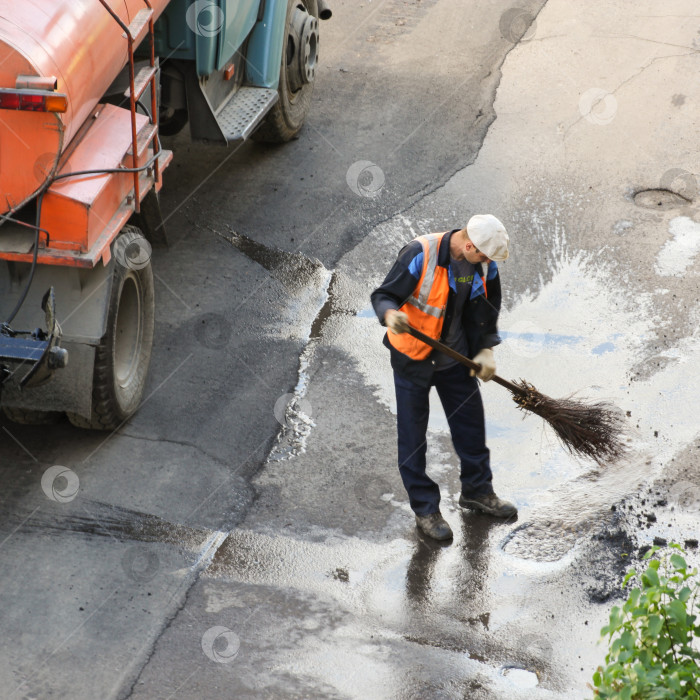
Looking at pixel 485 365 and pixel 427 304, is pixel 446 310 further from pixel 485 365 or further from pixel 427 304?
pixel 485 365

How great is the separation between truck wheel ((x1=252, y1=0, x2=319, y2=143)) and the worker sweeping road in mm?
3824

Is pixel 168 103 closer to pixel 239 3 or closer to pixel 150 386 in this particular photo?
pixel 239 3

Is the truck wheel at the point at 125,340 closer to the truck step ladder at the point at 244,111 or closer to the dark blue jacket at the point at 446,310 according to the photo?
the dark blue jacket at the point at 446,310

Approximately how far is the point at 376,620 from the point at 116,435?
6.16 feet

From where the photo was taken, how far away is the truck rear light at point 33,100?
160 inches

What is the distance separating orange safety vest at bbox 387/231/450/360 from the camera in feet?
14.5

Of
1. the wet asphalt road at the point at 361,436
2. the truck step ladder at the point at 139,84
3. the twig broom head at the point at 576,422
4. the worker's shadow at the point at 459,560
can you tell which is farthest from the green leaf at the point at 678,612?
the truck step ladder at the point at 139,84

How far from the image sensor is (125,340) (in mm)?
5547

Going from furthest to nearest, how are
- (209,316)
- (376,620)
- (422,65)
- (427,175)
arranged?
(422,65), (427,175), (209,316), (376,620)

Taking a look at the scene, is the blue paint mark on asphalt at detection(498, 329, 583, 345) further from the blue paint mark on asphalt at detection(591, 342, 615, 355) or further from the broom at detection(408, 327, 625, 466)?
the broom at detection(408, 327, 625, 466)

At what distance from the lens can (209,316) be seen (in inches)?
251

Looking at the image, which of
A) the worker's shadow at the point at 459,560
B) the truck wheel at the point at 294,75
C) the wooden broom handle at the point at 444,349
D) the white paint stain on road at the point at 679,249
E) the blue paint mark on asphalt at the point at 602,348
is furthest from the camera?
the truck wheel at the point at 294,75

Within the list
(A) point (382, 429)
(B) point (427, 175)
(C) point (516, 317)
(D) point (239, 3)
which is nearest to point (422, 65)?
(B) point (427, 175)

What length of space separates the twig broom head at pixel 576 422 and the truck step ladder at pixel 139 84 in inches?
88.5
